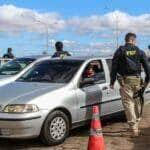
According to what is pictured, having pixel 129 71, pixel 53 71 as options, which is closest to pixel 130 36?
pixel 129 71

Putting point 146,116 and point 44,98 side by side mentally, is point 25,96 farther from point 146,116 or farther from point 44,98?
point 146,116

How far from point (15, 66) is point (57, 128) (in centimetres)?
533

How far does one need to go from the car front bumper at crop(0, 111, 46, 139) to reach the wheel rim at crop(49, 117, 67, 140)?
353 mm

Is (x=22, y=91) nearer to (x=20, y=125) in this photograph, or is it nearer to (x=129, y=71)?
(x=20, y=125)

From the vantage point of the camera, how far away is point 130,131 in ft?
33.5

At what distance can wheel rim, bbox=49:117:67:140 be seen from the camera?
9.18 meters

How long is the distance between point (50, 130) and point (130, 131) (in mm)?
1809

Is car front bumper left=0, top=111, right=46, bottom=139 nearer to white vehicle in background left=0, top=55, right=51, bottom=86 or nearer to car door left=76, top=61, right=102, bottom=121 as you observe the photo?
car door left=76, top=61, right=102, bottom=121

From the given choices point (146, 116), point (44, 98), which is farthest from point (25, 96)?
point (146, 116)

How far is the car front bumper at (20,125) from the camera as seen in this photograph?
8.74 metres

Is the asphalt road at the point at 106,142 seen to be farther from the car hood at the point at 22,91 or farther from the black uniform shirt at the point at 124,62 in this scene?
the black uniform shirt at the point at 124,62

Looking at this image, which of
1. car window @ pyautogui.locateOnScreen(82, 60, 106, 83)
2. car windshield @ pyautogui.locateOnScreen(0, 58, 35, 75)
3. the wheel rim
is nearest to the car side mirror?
car window @ pyautogui.locateOnScreen(82, 60, 106, 83)

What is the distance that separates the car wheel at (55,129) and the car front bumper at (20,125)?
20 cm

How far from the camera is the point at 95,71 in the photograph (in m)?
10.7
